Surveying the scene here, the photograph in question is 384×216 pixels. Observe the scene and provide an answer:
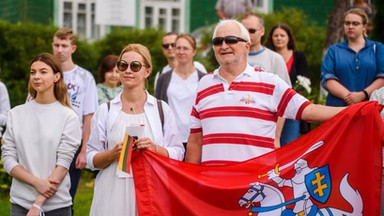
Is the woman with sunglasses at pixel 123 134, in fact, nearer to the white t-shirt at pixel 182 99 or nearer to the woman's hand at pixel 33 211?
the woman's hand at pixel 33 211

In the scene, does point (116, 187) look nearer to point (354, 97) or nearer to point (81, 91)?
point (81, 91)

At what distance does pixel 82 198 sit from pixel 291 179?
18.6 feet

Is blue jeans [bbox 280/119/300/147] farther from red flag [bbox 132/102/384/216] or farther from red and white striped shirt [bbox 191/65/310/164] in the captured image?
red flag [bbox 132/102/384/216]

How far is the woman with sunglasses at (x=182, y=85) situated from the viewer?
10.8 meters

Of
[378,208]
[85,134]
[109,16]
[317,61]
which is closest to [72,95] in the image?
[85,134]

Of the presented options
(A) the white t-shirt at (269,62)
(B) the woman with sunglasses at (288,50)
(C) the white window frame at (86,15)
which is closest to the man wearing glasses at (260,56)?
(A) the white t-shirt at (269,62)

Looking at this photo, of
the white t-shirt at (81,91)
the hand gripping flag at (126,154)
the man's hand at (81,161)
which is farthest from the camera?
the white t-shirt at (81,91)

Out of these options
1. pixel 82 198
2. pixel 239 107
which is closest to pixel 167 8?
pixel 82 198

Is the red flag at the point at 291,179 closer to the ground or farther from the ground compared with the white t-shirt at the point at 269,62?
closer to the ground

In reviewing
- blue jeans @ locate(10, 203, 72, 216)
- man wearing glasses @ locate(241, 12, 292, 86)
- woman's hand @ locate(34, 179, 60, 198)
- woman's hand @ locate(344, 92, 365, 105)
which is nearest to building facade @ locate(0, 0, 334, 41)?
man wearing glasses @ locate(241, 12, 292, 86)

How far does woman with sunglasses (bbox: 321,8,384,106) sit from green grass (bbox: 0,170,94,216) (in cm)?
365

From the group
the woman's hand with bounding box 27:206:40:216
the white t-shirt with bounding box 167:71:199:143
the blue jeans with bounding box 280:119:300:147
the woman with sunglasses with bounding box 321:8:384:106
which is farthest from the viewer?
the blue jeans with bounding box 280:119:300:147

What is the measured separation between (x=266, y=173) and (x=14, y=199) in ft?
7.76

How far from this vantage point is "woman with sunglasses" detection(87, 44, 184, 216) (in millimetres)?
7559
